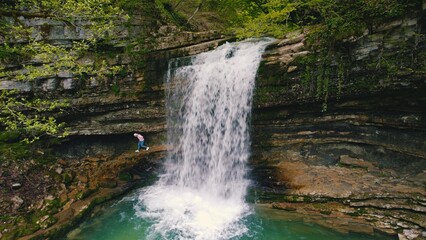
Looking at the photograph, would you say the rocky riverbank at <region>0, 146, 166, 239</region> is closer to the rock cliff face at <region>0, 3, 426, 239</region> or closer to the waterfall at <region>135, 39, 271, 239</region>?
the rock cliff face at <region>0, 3, 426, 239</region>

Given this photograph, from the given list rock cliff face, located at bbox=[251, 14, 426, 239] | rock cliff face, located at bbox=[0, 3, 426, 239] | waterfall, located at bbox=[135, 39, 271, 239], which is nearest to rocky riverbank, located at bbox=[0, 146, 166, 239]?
rock cliff face, located at bbox=[0, 3, 426, 239]

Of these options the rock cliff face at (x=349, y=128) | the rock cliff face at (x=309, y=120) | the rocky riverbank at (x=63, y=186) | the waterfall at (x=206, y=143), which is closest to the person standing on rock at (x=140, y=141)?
the rocky riverbank at (x=63, y=186)

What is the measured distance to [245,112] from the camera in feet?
40.0

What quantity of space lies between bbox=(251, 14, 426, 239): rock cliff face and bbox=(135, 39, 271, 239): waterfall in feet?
2.69

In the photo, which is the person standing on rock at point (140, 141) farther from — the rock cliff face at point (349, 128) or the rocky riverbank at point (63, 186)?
the rock cliff face at point (349, 128)

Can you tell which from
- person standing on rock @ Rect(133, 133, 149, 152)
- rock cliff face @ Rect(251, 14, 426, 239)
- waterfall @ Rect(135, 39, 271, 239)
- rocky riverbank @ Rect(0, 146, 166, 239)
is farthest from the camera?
person standing on rock @ Rect(133, 133, 149, 152)

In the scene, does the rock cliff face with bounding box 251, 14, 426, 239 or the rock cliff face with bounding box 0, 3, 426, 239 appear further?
the rock cliff face with bounding box 0, 3, 426, 239

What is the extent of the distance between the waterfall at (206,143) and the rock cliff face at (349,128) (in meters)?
0.82

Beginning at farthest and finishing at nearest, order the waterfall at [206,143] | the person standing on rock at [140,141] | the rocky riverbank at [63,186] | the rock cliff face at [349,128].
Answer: the person standing on rock at [140,141]
the waterfall at [206,143]
the rocky riverbank at [63,186]
the rock cliff face at [349,128]

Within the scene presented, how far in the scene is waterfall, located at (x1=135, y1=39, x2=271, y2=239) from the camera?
1145 centimetres

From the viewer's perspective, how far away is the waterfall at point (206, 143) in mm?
11445

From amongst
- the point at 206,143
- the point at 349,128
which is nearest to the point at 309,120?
the point at 349,128

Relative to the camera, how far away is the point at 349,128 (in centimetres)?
1099

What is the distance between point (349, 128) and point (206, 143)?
19.4 ft
